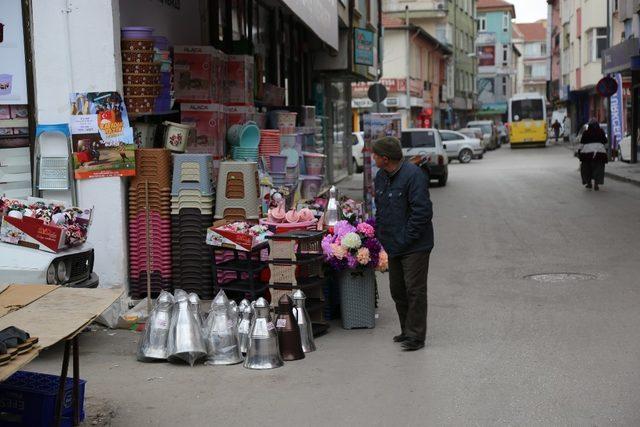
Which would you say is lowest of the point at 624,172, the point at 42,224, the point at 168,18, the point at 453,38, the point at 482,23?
the point at 624,172

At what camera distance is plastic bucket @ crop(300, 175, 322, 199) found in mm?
13916

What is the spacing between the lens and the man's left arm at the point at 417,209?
7664mm

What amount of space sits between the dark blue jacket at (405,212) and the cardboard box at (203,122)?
392cm

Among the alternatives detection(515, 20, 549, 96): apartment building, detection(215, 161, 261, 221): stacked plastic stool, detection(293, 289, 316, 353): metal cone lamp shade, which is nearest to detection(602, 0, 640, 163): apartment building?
detection(215, 161, 261, 221): stacked plastic stool

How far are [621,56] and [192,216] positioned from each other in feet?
82.0

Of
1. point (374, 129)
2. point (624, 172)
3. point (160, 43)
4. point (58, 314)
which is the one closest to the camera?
point (58, 314)

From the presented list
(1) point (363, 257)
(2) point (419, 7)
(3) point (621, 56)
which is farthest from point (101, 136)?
(2) point (419, 7)

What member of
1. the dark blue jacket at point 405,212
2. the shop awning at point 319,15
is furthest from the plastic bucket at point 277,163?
the dark blue jacket at point 405,212

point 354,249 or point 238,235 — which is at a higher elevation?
point 238,235

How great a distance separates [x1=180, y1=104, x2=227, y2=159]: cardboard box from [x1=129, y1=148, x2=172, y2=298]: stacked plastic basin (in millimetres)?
1678

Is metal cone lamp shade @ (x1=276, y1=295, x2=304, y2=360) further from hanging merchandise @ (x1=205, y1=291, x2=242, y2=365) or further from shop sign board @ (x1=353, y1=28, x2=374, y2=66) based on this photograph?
shop sign board @ (x1=353, y1=28, x2=374, y2=66)

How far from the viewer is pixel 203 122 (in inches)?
447

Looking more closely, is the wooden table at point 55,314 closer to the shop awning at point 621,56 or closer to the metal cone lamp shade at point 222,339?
the metal cone lamp shade at point 222,339

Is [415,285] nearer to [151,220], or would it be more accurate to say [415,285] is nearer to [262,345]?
[262,345]
